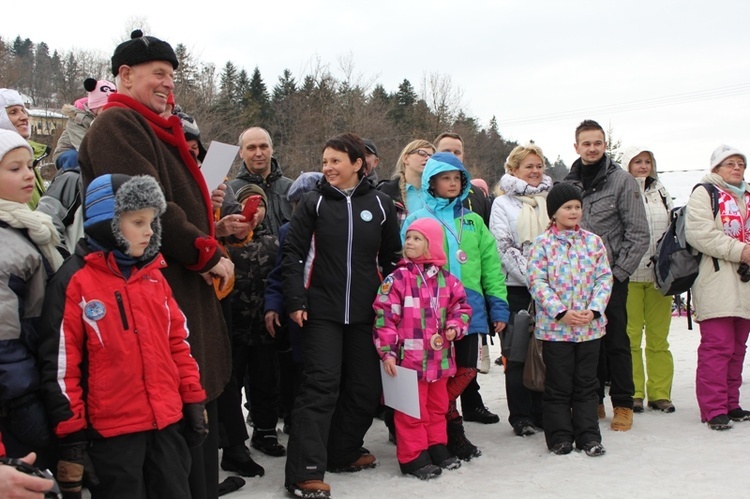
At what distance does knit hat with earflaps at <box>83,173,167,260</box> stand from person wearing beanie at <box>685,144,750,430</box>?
4687 millimetres

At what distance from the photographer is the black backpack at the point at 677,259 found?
235 inches

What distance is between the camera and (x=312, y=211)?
473cm

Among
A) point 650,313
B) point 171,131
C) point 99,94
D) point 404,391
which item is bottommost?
point 404,391

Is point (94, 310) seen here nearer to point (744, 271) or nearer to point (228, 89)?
point (744, 271)

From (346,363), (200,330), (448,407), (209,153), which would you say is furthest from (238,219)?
(448,407)

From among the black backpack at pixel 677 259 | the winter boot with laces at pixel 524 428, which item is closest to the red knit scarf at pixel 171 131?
the winter boot with laces at pixel 524 428

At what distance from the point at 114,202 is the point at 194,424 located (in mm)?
1038

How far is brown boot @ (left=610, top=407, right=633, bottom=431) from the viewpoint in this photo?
5.81 metres

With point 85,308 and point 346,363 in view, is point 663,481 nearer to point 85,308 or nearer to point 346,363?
point 346,363

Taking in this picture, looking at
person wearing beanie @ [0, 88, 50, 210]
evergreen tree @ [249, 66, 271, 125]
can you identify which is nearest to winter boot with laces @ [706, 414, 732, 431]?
person wearing beanie @ [0, 88, 50, 210]

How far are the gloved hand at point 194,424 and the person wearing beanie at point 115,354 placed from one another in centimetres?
7

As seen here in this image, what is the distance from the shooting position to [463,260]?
17.4 feet

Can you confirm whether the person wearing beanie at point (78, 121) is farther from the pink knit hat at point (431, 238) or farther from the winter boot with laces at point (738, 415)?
the winter boot with laces at point (738, 415)

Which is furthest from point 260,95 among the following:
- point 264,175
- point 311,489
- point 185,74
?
point 311,489
